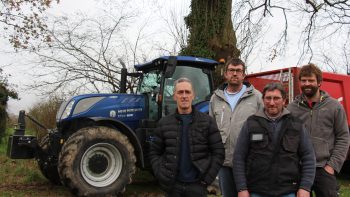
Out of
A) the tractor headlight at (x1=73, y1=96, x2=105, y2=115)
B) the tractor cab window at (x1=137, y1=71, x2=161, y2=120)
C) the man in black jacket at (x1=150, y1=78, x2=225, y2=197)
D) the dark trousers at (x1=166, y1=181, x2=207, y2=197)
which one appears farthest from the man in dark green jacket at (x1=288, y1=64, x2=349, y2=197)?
the tractor headlight at (x1=73, y1=96, x2=105, y2=115)

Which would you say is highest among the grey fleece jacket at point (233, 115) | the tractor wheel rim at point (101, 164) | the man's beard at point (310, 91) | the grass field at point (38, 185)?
the man's beard at point (310, 91)

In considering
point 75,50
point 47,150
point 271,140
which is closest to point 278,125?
point 271,140

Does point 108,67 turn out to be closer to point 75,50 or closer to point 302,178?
point 75,50

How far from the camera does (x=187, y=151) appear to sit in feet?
11.2

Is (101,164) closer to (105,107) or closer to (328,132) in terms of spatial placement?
(105,107)

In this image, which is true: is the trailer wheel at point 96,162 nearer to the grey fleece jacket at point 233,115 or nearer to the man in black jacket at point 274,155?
the grey fleece jacket at point 233,115

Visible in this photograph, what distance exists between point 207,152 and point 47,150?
4701 millimetres

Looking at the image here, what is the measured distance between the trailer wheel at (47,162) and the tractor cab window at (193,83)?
6.87 feet

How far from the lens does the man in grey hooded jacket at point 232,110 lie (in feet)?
12.6

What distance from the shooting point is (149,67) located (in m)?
8.26

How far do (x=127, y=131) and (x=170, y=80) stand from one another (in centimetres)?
118

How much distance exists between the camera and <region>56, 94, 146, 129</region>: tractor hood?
294 inches

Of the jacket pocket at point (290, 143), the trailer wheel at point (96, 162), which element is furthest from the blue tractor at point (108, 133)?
the jacket pocket at point (290, 143)

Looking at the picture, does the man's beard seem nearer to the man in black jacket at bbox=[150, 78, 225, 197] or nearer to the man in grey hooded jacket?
the man in grey hooded jacket
